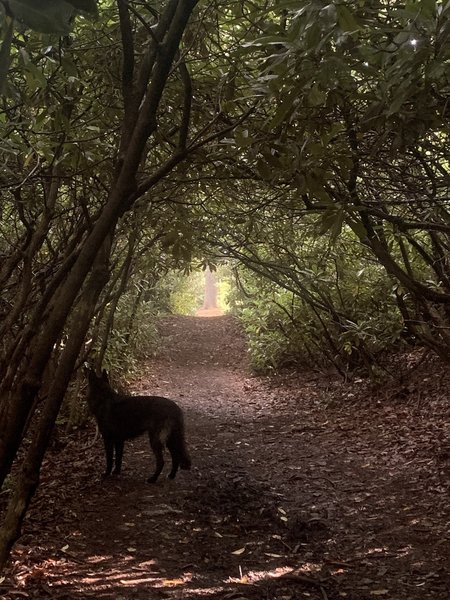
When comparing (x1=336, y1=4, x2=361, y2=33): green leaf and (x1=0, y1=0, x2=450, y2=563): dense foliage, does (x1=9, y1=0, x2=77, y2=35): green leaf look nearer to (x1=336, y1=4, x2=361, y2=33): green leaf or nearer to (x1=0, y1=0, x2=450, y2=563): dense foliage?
(x1=0, y1=0, x2=450, y2=563): dense foliage

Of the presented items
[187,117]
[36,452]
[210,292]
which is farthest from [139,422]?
[210,292]

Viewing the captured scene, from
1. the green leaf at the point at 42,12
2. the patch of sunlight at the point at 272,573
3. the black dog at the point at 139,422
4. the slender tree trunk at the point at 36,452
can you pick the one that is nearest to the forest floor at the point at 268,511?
the patch of sunlight at the point at 272,573

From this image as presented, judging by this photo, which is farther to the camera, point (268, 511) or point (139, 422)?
point (139, 422)

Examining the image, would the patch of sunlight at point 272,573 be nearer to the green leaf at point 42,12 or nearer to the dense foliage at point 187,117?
the dense foliage at point 187,117

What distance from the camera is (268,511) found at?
505 cm

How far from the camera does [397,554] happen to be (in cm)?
414

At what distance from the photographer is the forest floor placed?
12.2 ft

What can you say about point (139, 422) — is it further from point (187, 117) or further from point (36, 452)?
point (187, 117)

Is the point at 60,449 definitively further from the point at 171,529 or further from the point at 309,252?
the point at 309,252

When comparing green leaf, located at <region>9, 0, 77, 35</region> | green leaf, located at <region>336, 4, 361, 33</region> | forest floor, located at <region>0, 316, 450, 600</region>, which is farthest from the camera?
forest floor, located at <region>0, 316, 450, 600</region>

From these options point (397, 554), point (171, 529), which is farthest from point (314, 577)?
point (171, 529)

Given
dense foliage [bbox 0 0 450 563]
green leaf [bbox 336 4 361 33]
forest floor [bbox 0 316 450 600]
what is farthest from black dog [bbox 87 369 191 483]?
green leaf [bbox 336 4 361 33]

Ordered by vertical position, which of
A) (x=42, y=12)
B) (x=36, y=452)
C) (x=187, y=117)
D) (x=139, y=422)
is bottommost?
(x=139, y=422)

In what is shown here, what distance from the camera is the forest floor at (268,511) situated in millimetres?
3723
